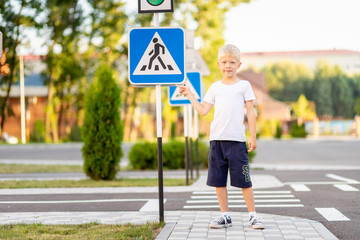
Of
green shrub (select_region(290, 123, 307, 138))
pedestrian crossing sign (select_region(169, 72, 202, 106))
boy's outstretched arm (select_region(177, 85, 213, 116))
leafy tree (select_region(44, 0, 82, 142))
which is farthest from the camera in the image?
green shrub (select_region(290, 123, 307, 138))

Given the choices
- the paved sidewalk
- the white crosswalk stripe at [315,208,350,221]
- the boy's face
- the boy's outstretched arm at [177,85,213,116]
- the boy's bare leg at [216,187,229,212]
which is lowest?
the white crosswalk stripe at [315,208,350,221]

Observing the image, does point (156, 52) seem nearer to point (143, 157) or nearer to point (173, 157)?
point (143, 157)

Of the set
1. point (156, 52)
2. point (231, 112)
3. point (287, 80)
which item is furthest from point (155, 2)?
point (287, 80)

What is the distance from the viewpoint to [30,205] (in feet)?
28.8

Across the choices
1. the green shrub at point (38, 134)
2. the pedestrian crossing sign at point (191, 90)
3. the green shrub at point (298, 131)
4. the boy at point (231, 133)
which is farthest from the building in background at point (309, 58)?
the boy at point (231, 133)

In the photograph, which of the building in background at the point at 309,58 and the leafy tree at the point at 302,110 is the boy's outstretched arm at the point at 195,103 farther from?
the building in background at the point at 309,58

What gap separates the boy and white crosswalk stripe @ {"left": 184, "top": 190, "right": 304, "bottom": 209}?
7.01 feet

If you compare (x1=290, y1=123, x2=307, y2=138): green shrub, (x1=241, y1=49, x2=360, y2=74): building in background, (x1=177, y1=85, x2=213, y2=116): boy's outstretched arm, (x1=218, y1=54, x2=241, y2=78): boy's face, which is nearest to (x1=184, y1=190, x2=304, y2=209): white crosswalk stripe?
(x1=177, y1=85, x2=213, y2=116): boy's outstretched arm

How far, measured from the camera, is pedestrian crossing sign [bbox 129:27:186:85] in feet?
21.2

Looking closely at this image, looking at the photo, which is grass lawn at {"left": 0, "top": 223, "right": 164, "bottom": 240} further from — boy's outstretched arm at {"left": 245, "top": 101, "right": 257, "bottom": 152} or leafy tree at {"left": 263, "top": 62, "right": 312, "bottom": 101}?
leafy tree at {"left": 263, "top": 62, "right": 312, "bottom": 101}

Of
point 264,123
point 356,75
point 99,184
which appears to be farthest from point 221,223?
point 356,75

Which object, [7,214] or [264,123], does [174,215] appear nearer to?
[7,214]

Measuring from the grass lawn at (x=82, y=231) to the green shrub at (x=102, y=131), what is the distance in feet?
20.4

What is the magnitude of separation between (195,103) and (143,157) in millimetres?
12321
